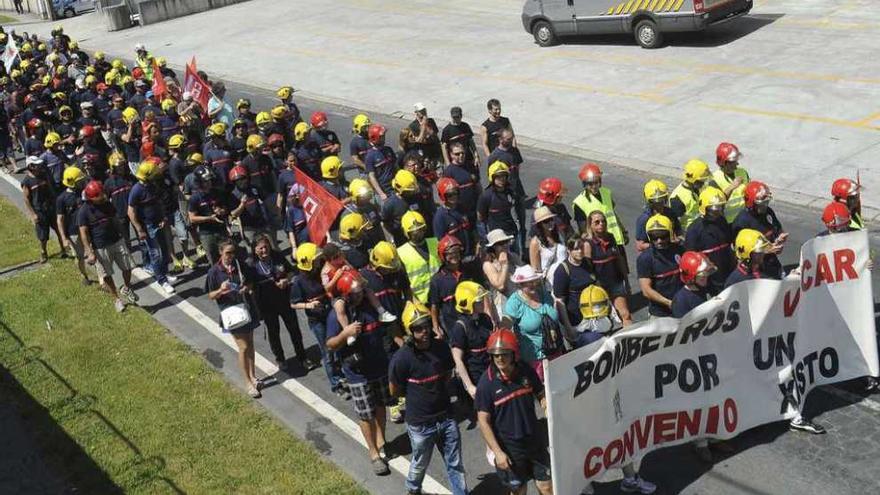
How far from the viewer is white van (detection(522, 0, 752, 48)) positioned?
2219cm

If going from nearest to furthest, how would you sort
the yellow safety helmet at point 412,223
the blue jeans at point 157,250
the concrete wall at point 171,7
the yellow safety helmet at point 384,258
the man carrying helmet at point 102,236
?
the yellow safety helmet at point 384,258 → the yellow safety helmet at point 412,223 → the man carrying helmet at point 102,236 → the blue jeans at point 157,250 → the concrete wall at point 171,7

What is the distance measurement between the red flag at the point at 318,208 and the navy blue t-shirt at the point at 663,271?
359cm

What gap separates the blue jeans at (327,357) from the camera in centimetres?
952

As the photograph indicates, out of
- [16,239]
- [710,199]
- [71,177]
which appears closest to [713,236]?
[710,199]

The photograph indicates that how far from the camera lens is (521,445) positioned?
22.7 feet

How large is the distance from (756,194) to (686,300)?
1776 mm

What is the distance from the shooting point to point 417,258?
9477 millimetres

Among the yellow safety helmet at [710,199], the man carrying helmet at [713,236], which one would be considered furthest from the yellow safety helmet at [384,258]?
the yellow safety helmet at [710,199]

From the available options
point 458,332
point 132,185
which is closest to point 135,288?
point 132,185

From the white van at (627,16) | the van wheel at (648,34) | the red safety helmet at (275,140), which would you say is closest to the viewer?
the red safety helmet at (275,140)

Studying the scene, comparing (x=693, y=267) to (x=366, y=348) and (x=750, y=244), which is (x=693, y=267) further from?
(x=366, y=348)

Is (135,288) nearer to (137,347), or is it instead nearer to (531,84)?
(137,347)

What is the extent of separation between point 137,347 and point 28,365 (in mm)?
1272

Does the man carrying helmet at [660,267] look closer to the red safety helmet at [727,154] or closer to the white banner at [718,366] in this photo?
the white banner at [718,366]
